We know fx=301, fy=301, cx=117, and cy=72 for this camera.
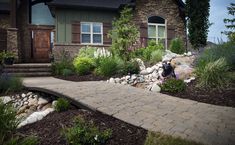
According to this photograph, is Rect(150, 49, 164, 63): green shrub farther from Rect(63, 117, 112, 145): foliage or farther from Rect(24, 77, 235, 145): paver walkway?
Rect(63, 117, 112, 145): foliage

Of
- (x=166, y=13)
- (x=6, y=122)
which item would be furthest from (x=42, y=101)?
(x=166, y=13)

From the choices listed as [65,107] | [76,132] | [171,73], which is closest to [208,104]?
[171,73]

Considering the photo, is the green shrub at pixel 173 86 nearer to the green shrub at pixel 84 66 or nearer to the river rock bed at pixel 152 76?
the river rock bed at pixel 152 76

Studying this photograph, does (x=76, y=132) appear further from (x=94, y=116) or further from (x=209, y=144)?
(x=209, y=144)

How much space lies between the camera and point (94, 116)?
5.50 m

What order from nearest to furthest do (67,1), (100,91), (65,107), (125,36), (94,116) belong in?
1. (94,116)
2. (65,107)
3. (100,91)
4. (125,36)
5. (67,1)

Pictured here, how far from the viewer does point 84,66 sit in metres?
12.6

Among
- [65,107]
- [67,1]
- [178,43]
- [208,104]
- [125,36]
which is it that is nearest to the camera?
[65,107]

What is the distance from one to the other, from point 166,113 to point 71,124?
1878 millimetres

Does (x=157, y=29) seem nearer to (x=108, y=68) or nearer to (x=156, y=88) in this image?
(x=108, y=68)

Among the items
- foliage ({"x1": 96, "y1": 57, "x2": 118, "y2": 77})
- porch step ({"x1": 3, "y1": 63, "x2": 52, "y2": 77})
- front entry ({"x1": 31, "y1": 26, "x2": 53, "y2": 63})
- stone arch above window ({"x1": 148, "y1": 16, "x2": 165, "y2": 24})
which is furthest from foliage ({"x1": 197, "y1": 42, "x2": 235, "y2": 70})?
front entry ({"x1": 31, "y1": 26, "x2": 53, "y2": 63})

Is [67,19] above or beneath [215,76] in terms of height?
above

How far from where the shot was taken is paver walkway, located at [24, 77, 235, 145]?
4808mm

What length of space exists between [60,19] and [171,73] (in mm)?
9351
